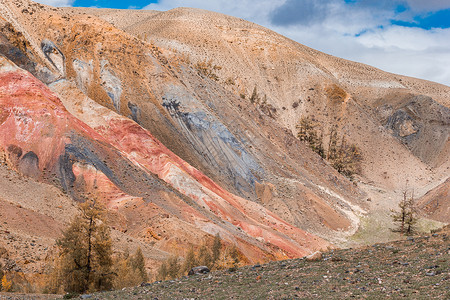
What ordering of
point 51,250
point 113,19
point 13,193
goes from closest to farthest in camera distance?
1. point 51,250
2. point 13,193
3. point 113,19

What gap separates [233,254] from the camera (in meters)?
29.5

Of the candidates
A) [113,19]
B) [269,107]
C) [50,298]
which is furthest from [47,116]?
[113,19]

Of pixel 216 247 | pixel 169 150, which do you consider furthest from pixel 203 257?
pixel 169 150

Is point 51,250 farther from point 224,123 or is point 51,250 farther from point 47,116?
point 224,123

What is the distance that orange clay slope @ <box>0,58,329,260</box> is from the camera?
33375 millimetres

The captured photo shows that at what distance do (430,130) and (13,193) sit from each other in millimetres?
84446

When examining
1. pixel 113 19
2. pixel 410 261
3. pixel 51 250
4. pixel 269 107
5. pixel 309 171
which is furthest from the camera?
pixel 113 19

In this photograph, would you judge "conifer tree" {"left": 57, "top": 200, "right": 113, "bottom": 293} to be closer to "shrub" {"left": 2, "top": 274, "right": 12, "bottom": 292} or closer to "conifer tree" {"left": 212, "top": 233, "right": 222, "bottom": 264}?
"shrub" {"left": 2, "top": 274, "right": 12, "bottom": 292}

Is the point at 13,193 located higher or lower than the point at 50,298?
higher

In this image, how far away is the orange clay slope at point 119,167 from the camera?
3338 cm

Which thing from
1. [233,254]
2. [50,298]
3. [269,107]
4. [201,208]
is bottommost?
[50,298]

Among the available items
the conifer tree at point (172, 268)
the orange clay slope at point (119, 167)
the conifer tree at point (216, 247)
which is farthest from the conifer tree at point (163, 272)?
the orange clay slope at point (119, 167)

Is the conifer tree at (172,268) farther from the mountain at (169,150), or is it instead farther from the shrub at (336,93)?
the shrub at (336,93)

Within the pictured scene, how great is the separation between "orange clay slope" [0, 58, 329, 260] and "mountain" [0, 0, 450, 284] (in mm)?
120
